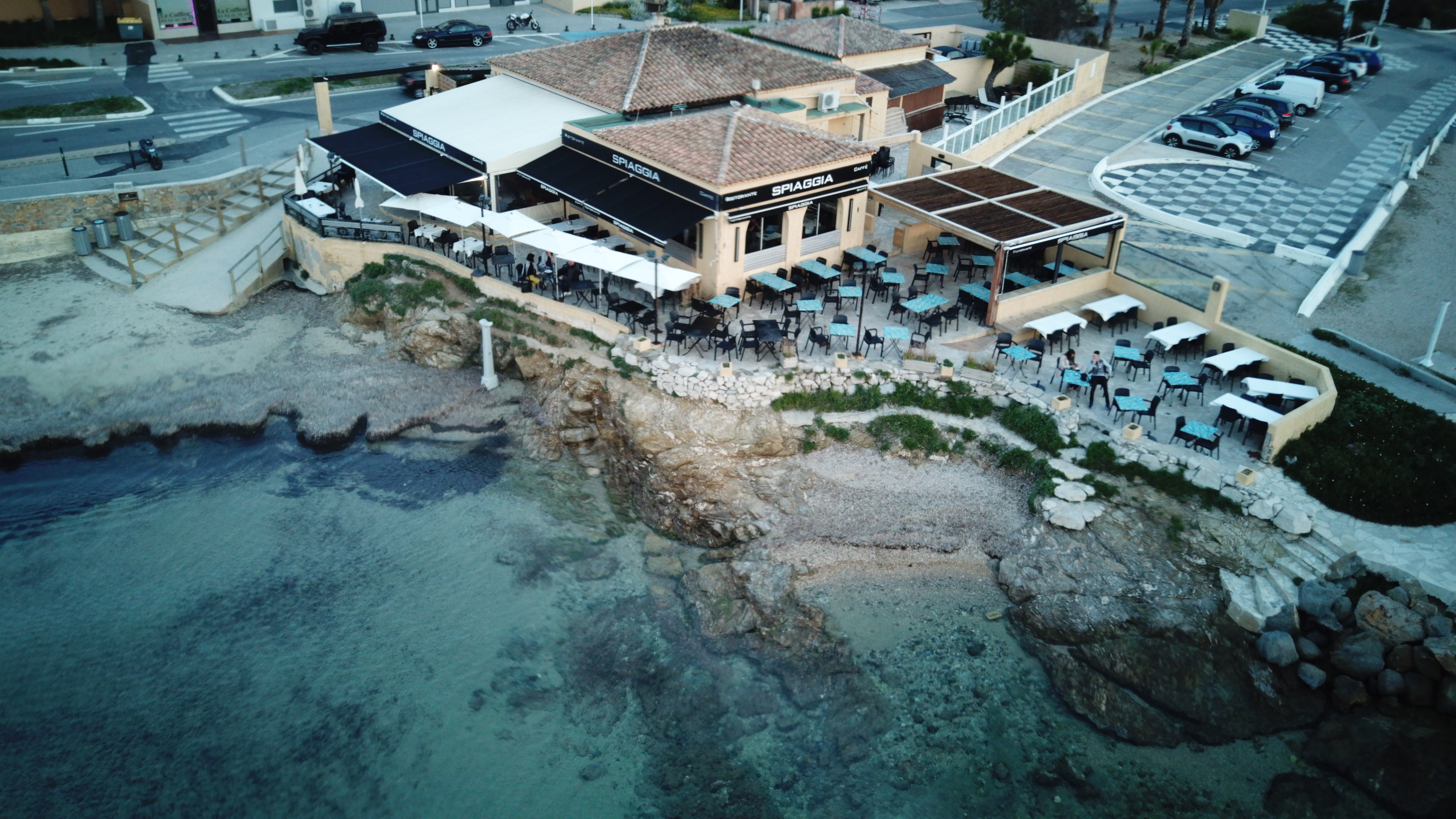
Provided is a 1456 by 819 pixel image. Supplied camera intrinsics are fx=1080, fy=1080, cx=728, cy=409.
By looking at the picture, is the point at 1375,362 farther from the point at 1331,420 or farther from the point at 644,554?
the point at 644,554

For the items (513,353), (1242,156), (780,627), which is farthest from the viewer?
(1242,156)

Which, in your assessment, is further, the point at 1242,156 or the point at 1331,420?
the point at 1242,156

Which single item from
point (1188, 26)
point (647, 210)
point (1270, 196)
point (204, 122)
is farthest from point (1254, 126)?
point (204, 122)

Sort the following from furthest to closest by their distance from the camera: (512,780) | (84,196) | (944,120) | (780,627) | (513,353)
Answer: (944,120) → (84,196) → (513,353) → (780,627) → (512,780)

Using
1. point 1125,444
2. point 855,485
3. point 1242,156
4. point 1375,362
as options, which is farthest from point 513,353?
point 1242,156

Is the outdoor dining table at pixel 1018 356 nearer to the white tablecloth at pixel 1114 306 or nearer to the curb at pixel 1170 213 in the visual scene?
the white tablecloth at pixel 1114 306

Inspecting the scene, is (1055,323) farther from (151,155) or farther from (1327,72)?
(1327,72)
